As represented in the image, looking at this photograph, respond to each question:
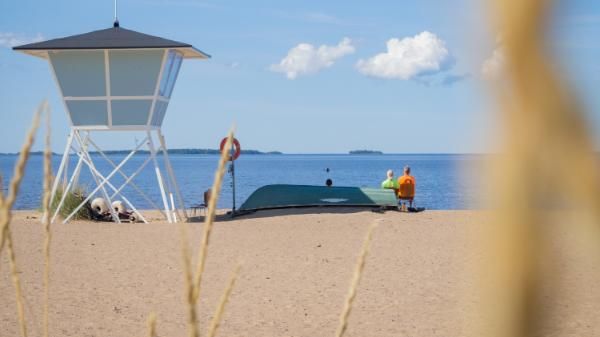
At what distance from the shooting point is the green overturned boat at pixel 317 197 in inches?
746

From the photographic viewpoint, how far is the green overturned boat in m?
19.0

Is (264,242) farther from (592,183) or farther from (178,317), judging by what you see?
(592,183)

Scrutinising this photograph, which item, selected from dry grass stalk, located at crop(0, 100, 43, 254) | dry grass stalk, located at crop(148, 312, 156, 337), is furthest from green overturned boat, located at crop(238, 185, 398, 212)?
dry grass stalk, located at crop(148, 312, 156, 337)

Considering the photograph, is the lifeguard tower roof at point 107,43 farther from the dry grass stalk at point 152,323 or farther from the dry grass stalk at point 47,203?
the dry grass stalk at point 152,323

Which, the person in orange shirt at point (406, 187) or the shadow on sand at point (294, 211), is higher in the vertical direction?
the person in orange shirt at point (406, 187)

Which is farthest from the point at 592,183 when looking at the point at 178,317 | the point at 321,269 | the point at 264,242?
the point at 264,242

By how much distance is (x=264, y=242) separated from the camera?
13961mm

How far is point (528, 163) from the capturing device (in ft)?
1.11

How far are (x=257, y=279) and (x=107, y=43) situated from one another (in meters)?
8.85

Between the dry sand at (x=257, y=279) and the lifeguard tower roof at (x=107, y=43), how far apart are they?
4.01 m

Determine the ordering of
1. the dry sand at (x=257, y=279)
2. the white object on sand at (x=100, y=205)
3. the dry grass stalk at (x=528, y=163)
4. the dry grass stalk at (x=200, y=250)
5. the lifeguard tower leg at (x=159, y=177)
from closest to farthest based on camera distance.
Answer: the dry grass stalk at (x=528, y=163) → the dry grass stalk at (x=200, y=250) → the dry sand at (x=257, y=279) → the lifeguard tower leg at (x=159, y=177) → the white object on sand at (x=100, y=205)

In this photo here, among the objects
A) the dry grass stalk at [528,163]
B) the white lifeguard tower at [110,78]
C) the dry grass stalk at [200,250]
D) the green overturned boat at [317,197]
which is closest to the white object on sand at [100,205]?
the white lifeguard tower at [110,78]

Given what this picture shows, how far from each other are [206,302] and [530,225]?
28.9 ft

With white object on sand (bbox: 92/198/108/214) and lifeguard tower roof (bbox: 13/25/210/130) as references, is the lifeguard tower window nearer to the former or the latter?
lifeguard tower roof (bbox: 13/25/210/130)
